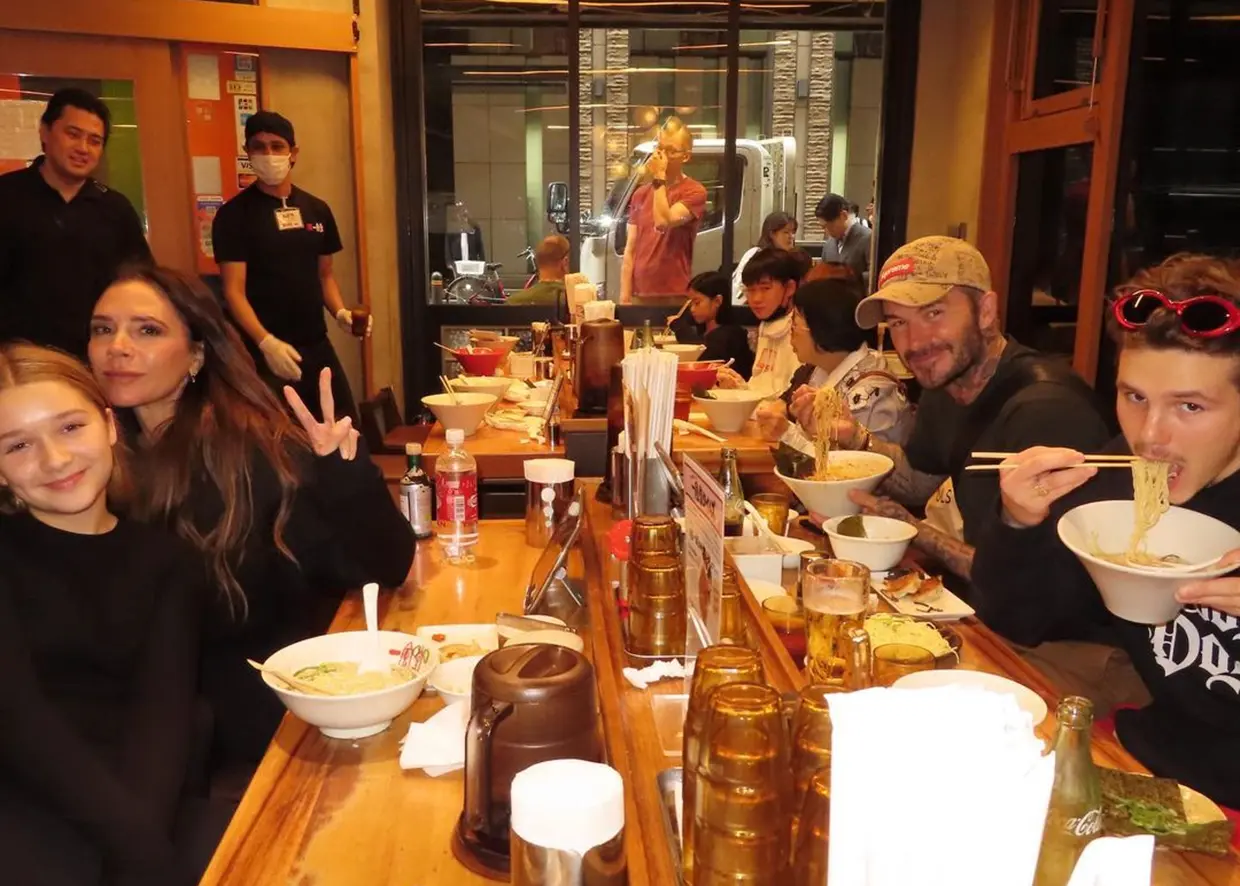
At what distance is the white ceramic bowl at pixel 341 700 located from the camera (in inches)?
51.7

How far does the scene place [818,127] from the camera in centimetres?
730

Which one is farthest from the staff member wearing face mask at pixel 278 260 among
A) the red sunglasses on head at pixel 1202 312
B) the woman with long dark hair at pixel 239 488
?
the red sunglasses on head at pixel 1202 312

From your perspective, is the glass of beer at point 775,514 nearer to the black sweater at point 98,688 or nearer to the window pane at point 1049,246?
the black sweater at point 98,688

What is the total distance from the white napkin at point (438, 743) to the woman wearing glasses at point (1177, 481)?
93 centimetres

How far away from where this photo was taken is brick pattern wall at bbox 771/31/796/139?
674 cm

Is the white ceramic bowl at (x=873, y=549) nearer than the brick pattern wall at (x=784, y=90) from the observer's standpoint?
Yes

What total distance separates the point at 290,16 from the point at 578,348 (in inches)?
132

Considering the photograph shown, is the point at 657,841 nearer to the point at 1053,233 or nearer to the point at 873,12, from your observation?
the point at 1053,233

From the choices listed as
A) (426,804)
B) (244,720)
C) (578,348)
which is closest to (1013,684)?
(426,804)

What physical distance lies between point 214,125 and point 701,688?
5.17 meters

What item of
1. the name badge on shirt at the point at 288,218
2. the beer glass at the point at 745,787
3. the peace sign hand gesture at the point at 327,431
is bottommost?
the beer glass at the point at 745,787

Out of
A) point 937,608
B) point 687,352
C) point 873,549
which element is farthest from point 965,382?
point 687,352

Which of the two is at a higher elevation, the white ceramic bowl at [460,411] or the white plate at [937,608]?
the white ceramic bowl at [460,411]

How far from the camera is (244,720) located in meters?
1.92
